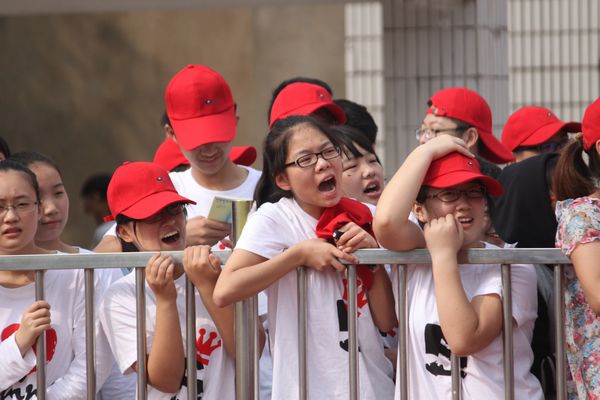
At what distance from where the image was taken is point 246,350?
458 cm

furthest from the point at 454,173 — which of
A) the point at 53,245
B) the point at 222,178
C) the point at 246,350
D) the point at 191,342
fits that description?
the point at 53,245

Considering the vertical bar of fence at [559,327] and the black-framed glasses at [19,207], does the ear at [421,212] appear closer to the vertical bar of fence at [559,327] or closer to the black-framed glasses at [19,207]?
the vertical bar of fence at [559,327]

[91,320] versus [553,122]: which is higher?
[553,122]

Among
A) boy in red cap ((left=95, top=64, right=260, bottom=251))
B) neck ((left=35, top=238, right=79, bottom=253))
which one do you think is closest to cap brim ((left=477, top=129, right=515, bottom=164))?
boy in red cap ((left=95, top=64, right=260, bottom=251))

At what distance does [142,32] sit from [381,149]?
531cm

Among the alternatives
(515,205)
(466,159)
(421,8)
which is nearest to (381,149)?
(421,8)

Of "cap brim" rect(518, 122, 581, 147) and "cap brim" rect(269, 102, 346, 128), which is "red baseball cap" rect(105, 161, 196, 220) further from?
"cap brim" rect(518, 122, 581, 147)

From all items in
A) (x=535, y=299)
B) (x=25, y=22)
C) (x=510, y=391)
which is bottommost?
(x=510, y=391)

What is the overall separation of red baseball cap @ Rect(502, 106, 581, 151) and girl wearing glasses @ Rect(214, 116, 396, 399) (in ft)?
7.02

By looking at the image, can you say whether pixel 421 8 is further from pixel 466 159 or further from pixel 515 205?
pixel 466 159

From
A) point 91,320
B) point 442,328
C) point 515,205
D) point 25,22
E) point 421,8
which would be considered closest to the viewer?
point 442,328

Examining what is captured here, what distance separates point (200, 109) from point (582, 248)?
2.41 meters

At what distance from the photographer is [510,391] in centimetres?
430

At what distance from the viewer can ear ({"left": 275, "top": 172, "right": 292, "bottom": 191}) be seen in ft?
15.5
